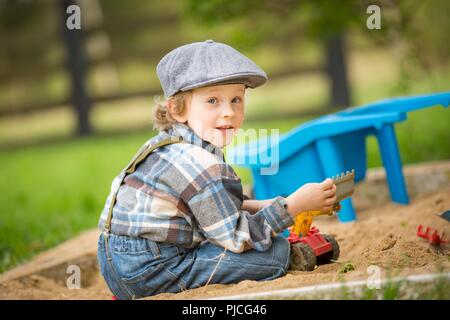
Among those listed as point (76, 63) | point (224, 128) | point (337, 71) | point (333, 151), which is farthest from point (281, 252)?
point (76, 63)

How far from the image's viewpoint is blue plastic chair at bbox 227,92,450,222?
3.17 meters

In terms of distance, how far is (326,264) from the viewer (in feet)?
7.96

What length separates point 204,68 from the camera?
7.18 feet

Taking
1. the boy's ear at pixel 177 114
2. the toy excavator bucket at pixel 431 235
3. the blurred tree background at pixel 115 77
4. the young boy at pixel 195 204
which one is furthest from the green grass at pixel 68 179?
the toy excavator bucket at pixel 431 235

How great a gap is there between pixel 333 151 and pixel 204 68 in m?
1.21

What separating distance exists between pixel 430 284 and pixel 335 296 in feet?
0.79

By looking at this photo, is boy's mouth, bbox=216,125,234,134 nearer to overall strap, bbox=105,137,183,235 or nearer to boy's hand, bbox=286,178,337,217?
overall strap, bbox=105,137,183,235

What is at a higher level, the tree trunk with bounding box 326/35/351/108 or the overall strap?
the tree trunk with bounding box 326/35/351/108

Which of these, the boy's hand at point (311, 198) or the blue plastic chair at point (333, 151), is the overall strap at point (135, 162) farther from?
the blue plastic chair at point (333, 151)

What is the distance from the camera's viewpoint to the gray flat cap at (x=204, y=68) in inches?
85.6

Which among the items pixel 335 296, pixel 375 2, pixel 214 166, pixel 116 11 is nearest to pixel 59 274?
pixel 214 166

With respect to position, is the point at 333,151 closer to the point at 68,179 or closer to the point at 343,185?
the point at 343,185

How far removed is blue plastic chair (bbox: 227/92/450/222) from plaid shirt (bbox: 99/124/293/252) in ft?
3.57

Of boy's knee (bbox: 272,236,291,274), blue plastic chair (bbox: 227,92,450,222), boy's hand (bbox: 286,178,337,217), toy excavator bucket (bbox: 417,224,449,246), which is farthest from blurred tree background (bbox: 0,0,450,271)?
boy's hand (bbox: 286,178,337,217)
